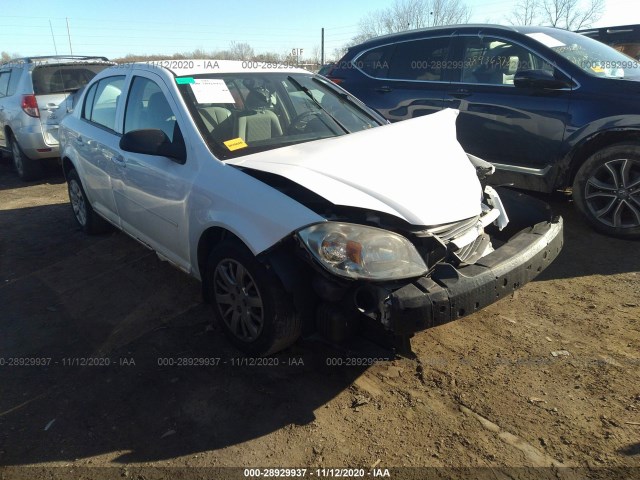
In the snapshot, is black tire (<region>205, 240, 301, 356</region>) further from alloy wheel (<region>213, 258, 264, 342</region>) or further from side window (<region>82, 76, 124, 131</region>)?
side window (<region>82, 76, 124, 131</region>)

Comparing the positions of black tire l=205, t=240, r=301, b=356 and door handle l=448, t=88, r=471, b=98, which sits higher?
door handle l=448, t=88, r=471, b=98

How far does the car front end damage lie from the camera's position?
2.13 m

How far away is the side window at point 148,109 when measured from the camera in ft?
10.6

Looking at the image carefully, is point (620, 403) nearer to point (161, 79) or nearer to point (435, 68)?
point (161, 79)

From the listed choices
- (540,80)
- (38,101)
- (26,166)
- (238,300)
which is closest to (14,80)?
(38,101)

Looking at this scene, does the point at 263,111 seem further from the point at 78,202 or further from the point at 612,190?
the point at 612,190

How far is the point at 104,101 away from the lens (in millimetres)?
4320

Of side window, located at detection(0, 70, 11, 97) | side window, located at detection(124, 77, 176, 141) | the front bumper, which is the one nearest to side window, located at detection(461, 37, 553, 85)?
the front bumper

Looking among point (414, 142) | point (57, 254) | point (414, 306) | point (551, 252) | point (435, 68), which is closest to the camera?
point (414, 306)

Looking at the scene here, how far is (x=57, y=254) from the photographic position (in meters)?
4.71

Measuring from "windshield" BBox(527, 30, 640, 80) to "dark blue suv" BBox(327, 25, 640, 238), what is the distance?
0.02 m

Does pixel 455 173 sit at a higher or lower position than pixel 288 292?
higher

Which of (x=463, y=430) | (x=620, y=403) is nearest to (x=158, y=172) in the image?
(x=463, y=430)

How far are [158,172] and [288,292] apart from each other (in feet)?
4.75
